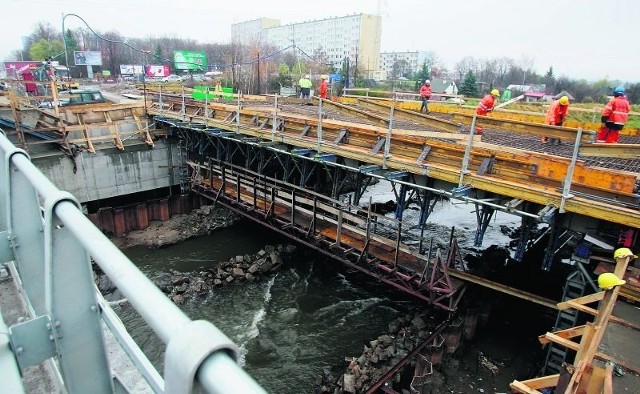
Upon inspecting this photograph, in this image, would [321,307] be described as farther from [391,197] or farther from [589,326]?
[391,197]

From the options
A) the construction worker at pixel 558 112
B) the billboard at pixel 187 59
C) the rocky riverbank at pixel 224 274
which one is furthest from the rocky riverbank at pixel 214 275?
the billboard at pixel 187 59

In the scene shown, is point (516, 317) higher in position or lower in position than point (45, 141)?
lower

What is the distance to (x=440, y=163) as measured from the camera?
934cm

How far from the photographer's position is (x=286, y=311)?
13.2m

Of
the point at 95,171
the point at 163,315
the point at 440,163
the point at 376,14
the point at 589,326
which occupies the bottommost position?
the point at 95,171

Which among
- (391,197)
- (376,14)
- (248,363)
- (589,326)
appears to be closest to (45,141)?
(248,363)

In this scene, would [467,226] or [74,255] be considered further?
[467,226]

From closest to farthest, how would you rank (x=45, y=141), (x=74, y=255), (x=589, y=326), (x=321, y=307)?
(x=74, y=255) → (x=589, y=326) → (x=321, y=307) → (x=45, y=141)

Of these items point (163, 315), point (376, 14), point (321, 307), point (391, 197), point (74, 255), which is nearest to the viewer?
point (163, 315)

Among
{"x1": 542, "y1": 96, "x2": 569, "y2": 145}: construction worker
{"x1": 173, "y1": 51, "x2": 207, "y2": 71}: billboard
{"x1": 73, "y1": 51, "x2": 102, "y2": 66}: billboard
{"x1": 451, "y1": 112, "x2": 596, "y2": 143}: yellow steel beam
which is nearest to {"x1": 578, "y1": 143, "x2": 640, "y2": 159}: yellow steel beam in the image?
{"x1": 451, "y1": 112, "x2": 596, "y2": 143}: yellow steel beam

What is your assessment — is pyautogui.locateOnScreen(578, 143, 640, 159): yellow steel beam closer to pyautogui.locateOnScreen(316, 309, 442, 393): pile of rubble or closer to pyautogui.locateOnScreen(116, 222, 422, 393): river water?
pyautogui.locateOnScreen(316, 309, 442, 393): pile of rubble

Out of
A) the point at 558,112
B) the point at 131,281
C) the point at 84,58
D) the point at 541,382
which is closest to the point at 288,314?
the point at 541,382

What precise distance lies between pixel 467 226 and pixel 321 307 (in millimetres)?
9550

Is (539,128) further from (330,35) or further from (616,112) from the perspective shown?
(330,35)
